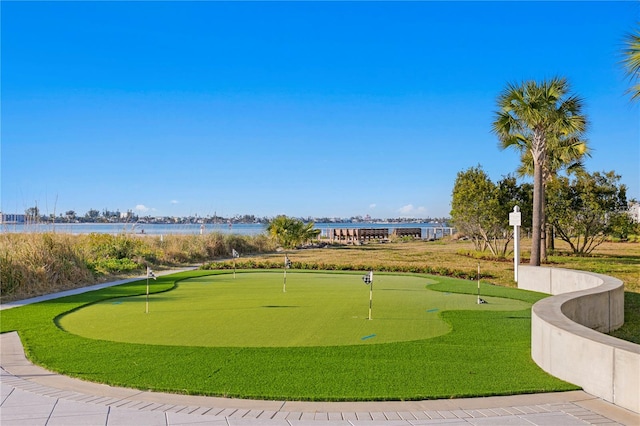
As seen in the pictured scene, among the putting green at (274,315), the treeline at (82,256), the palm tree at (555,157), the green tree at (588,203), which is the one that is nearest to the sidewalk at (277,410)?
the putting green at (274,315)

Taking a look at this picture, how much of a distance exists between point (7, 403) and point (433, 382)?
12.6 feet

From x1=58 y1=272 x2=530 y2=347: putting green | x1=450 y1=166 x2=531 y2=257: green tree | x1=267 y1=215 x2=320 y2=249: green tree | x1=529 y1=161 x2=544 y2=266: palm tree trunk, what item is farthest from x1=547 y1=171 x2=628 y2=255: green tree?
x1=267 y1=215 x2=320 y2=249: green tree

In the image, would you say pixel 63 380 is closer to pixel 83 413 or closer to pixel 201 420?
pixel 83 413

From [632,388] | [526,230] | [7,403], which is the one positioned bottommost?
[7,403]

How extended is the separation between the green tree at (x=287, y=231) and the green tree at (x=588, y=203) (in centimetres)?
1396

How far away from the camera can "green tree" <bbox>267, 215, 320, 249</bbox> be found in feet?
98.0

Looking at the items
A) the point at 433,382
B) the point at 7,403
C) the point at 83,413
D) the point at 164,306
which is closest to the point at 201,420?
the point at 83,413

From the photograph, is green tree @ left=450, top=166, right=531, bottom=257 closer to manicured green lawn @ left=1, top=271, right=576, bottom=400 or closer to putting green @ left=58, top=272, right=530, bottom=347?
putting green @ left=58, top=272, right=530, bottom=347

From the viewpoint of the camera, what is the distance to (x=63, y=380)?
5023mm

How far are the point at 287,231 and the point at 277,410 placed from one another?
84.1ft

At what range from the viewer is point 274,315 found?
27.2 ft

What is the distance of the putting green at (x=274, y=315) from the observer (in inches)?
267

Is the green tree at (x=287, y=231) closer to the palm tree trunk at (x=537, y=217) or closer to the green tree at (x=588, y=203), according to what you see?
the green tree at (x=588, y=203)

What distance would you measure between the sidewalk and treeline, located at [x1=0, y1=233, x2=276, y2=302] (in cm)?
778
